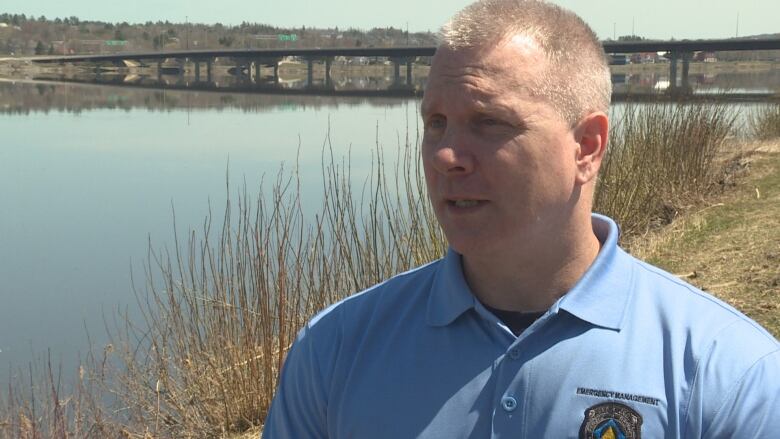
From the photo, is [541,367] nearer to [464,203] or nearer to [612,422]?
[612,422]

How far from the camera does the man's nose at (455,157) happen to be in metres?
1.99

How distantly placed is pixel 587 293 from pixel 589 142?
332 mm

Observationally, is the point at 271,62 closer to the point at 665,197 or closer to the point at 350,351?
the point at 665,197

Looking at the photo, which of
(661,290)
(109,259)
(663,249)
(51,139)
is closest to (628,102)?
(663,249)

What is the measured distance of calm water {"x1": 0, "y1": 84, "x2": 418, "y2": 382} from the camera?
36.0 ft

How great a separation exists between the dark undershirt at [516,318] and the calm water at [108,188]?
5.69m

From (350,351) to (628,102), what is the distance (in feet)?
40.6

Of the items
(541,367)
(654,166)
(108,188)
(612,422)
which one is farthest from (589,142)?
(108,188)

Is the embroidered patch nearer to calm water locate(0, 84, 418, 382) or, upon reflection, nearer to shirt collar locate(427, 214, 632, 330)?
shirt collar locate(427, 214, 632, 330)

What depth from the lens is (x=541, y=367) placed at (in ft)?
6.37

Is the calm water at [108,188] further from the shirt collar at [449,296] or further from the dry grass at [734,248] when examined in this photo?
the shirt collar at [449,296]

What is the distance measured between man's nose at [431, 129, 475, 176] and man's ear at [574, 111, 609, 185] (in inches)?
9.9

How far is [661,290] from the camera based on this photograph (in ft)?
6.75

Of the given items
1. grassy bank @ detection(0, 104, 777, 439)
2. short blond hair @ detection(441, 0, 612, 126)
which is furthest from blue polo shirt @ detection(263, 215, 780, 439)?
grassy bank @ detection(0, 104, 777, 439)
